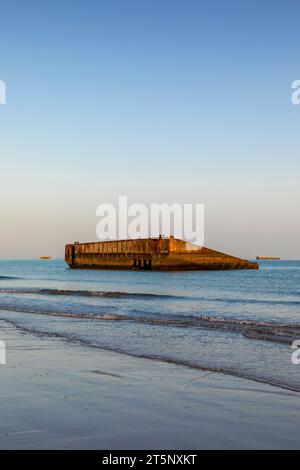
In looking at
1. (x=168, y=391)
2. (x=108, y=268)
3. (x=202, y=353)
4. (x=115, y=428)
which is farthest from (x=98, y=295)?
(x=108, y=268)

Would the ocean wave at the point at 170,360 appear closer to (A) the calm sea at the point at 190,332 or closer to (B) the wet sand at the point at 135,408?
(A) the calm sea at the point at 190,332

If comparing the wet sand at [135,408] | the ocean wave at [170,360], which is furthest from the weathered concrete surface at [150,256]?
the wet sand at [135,408]

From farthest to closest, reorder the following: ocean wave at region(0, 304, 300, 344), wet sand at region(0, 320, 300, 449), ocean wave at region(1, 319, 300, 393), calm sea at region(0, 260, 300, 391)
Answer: ocean wave at region(0, 304, 300, 344) → calm sea at region(0, 260, 300, 391) → ocean wave at region(1, 319, 300, 393) → wet sand at region(0, 320, 300, 449)

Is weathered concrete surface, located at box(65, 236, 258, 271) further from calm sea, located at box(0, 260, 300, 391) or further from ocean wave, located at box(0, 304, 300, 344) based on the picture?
ocean wave, located at box(0, 304, 300, 344)

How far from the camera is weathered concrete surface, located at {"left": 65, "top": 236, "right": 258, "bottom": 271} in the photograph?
90375 millimetres

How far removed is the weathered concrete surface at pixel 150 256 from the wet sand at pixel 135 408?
259 feet

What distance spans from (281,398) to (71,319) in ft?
45.3

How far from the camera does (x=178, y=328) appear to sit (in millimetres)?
18141

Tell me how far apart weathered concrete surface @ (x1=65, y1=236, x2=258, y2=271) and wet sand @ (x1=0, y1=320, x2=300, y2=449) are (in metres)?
78.8

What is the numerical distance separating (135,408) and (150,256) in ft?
278

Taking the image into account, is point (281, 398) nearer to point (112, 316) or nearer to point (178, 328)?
point (178, 328)

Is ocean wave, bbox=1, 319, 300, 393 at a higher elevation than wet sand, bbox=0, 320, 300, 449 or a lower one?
lower

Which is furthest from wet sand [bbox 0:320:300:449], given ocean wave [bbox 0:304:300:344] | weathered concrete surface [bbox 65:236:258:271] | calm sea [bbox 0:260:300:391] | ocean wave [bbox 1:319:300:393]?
weathered concrete surface [bbox 65:236:258:271]

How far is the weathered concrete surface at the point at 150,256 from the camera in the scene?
90.4m
